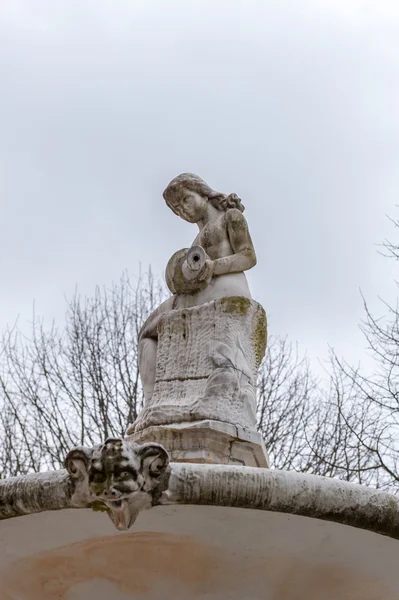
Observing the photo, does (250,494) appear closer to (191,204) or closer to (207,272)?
(207,272)

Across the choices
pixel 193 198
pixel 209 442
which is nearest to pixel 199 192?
pixel 193 198

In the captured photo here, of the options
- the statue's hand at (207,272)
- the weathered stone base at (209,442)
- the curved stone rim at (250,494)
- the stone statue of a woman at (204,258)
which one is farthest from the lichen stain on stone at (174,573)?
the statue's hand at (207,272)

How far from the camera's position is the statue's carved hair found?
5871mm

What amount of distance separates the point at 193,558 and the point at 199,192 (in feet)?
8.79

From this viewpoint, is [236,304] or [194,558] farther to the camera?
[236,304]

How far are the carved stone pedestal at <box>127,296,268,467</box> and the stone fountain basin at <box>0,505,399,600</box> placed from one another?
0.79m

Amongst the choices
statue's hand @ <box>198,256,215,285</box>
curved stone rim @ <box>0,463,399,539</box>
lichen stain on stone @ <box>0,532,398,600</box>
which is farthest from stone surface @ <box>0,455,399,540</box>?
statue's hand @ <box>198,256,215,285</box>

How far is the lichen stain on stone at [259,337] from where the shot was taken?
→ 5.28 m

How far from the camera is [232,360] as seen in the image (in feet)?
16.6

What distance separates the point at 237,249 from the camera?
562 centimetres

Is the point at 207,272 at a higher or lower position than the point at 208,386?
higher

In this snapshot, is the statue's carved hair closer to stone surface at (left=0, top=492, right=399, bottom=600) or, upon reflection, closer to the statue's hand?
the statue's hand

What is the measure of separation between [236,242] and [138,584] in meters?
2.33

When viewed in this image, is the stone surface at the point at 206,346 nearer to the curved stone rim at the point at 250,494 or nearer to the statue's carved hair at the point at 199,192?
the statue's carved hair at the point at 199,192
